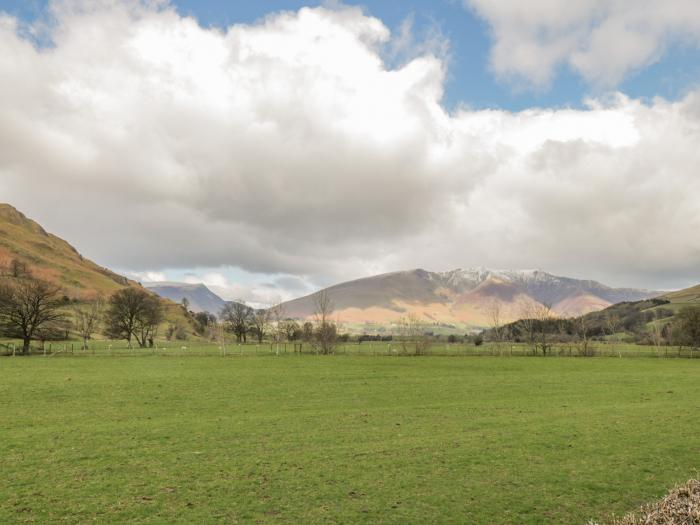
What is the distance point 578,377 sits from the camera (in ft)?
177

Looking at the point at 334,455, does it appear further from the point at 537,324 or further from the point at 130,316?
the point at 537,324

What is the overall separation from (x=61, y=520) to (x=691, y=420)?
3308 cm

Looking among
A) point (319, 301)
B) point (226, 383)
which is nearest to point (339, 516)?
point (226, 383)

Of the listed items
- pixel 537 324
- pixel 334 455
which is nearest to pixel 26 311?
pixel 334 455

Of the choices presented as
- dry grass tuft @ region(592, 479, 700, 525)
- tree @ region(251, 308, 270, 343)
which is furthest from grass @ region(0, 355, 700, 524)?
tree @ region(251, 308, 270, 343)

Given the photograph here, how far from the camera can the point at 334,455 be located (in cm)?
1872

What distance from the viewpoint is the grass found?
44.1 feet

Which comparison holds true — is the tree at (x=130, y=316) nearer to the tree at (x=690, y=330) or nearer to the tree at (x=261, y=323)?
the tree at (x=261, y=323)

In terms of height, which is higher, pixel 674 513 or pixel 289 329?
pixel 289 329

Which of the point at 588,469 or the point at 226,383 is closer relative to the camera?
the point at 588,469

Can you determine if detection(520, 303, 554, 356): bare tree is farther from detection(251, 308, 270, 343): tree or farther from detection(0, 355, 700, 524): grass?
detection(0, 355, 700, 524): grass

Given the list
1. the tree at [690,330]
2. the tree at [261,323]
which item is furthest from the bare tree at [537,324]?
the tree at [261,323]

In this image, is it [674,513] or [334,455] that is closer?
[674,513]

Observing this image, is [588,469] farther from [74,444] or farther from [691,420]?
[74,444]
